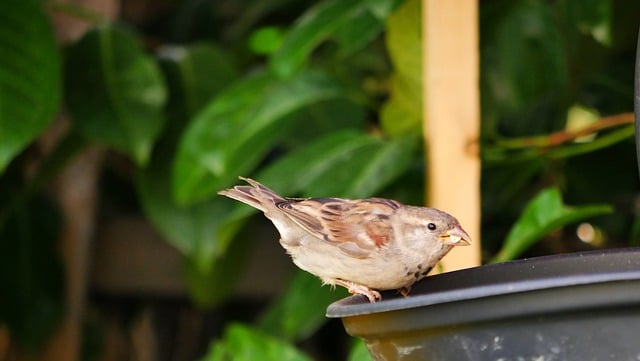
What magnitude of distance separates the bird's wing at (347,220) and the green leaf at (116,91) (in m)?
1.14

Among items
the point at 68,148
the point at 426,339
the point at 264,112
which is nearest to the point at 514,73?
the point at 264,112

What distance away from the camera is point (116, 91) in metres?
2.80

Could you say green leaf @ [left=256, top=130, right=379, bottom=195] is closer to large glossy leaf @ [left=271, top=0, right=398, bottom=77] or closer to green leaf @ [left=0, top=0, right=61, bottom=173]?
large glossy leaf @ [left=271, top=0, right=398, bottom=77]

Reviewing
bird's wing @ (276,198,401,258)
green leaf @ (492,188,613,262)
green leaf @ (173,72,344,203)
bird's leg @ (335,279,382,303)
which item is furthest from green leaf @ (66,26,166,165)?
bird's leg @ (335,279,382,303)

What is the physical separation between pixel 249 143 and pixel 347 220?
0.98m

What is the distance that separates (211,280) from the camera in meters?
3.07

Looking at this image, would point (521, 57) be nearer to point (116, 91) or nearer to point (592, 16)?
point (592, 16)

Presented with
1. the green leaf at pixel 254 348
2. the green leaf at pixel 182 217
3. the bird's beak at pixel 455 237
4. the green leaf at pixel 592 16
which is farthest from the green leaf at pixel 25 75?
the green leaf at pixel 592 16

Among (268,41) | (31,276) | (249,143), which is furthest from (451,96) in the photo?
(31,276)

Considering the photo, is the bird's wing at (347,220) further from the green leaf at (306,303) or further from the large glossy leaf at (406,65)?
the large glossy leaf at (406,65)

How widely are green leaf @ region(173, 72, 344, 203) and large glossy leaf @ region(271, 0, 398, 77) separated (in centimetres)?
17

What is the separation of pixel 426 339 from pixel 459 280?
210mm

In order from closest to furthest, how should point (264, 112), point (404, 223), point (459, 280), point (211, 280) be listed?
point (459, 280) → point (404, 223) → point (264, 112) → point (211, 280)

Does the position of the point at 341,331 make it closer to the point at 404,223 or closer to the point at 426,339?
the point at 404,223
